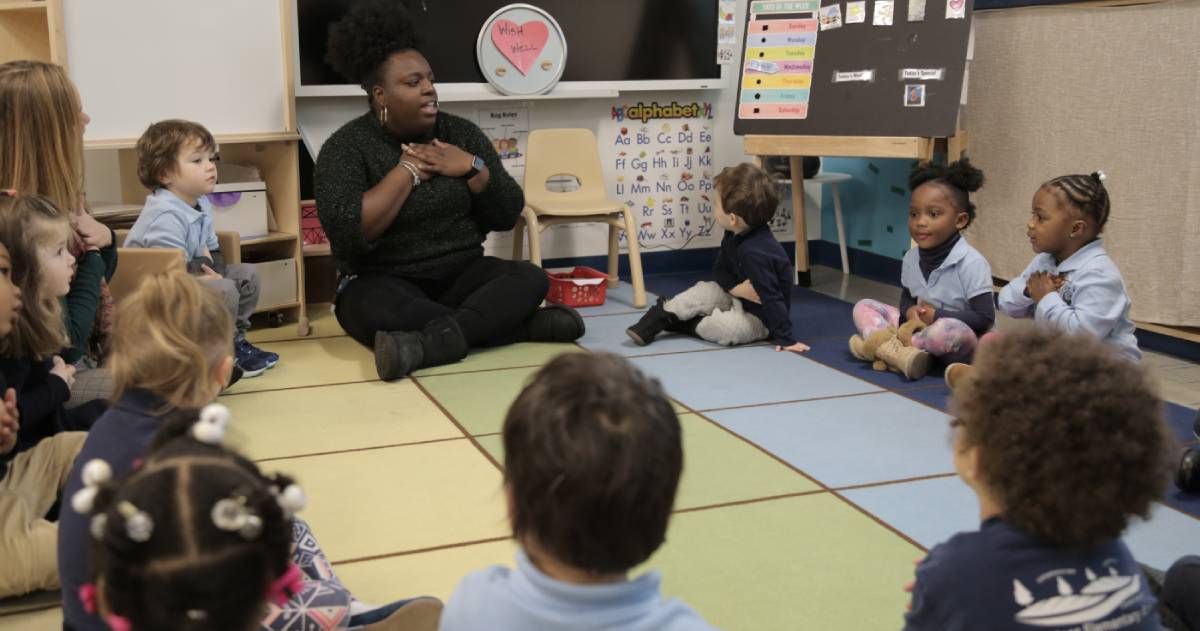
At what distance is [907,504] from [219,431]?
5.31 feet

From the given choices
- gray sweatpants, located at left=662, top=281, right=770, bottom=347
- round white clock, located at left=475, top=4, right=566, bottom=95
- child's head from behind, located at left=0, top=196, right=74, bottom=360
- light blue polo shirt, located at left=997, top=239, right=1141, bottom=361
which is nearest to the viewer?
child's head from behind, located at left=0, top=196, right=74, bottom=360

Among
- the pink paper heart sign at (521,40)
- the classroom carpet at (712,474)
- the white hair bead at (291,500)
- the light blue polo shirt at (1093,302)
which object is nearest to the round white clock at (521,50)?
the pink paper heart sign at (521,40)

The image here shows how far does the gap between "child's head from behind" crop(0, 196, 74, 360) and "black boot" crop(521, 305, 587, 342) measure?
1756 millimetres

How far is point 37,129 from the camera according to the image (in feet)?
8.46

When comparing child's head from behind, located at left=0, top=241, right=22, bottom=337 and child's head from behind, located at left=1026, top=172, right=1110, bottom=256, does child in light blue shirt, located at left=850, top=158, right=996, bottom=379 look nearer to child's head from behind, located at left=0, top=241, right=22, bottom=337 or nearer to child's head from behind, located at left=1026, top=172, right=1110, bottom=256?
child's head from behind, located at left=1026, top=172, right=1110, bottom=256

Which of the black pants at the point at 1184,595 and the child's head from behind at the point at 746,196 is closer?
the black pants at the point at 1184,595

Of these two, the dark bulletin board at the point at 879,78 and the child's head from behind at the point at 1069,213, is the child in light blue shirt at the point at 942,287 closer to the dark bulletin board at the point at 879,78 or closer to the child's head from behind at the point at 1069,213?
the child's head from behind at the point at 1069,213

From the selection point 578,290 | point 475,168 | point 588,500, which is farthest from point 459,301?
point 588,500

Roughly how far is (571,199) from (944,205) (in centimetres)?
172

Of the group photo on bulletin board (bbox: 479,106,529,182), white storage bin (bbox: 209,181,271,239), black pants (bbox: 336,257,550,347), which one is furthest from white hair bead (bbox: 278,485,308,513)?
photo on bulletin board (bbox: 479,106,529,182)

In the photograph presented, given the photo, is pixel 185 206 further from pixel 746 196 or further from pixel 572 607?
pixel 572 607

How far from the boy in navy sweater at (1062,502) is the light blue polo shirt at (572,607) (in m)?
0.33

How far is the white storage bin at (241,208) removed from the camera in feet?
12.8

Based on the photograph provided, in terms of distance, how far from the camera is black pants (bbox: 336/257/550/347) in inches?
140
